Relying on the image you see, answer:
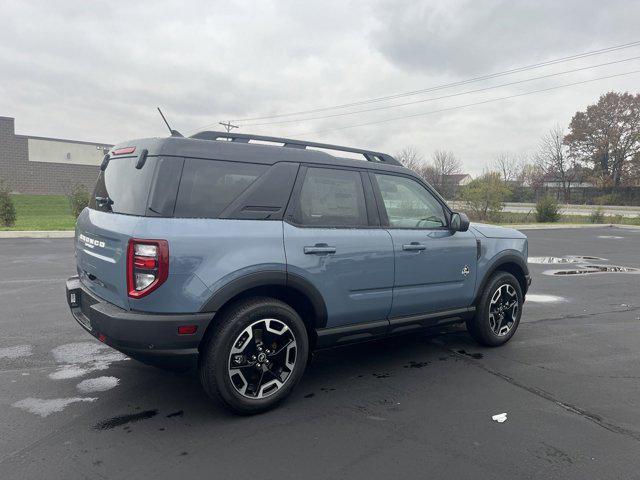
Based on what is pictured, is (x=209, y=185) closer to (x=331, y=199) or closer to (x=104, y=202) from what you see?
(x=104, y=202)

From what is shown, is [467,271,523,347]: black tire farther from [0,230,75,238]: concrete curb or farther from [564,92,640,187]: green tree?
[564,92,640,187]: green tree

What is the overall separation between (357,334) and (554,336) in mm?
2987

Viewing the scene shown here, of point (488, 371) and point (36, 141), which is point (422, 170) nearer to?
point (36, 141)

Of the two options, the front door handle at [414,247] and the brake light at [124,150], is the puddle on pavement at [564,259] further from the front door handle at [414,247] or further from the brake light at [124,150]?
the brake light at [124,150]

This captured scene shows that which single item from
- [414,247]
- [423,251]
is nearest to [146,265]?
[414,247]

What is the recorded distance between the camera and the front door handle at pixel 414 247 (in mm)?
4125

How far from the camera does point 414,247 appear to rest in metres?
4.18

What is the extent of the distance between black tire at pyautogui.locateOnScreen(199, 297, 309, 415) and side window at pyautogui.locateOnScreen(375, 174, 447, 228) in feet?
4.36

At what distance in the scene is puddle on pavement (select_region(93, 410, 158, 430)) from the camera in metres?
3.18

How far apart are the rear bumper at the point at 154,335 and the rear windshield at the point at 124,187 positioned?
690mm

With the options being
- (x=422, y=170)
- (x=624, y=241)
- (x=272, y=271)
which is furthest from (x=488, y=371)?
(x=422, y=170)

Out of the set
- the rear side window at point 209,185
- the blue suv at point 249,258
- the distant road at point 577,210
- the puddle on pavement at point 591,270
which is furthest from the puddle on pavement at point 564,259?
the distant road at point 577,210

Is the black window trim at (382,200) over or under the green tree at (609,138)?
under

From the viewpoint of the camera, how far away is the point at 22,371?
411cm
